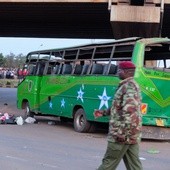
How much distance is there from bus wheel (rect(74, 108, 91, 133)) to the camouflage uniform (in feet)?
26.8

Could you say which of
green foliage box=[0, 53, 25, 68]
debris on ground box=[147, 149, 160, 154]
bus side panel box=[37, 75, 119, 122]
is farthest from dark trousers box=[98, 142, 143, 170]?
green foliage box=[0, 53, 25, 68]

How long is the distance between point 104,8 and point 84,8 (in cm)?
129

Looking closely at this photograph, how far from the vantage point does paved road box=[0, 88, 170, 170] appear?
9273 mm

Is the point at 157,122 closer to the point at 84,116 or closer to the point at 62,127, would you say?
the point at 84,116

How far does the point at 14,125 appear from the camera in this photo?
17000mm

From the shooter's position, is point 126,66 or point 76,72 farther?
point 76,72

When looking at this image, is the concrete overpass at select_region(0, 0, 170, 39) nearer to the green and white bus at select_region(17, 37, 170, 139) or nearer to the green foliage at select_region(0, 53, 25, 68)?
the green and white bus at select_region(17, 37, 170, 139)

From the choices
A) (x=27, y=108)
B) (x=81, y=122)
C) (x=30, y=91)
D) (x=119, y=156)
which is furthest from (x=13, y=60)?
(x=119, y=156)

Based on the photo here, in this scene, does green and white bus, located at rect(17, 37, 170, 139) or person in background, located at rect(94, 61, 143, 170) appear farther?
Result: green and white bus, located at rect(17, 37, 170, 139)

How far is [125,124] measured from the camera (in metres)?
6.60

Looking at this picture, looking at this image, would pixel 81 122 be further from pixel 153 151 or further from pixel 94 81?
pixel 153 151

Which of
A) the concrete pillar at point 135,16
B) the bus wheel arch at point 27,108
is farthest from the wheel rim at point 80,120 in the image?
the concrete pillar at point 135,16

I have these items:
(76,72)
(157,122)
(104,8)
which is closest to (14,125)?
(76,72)

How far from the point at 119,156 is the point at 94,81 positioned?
782 cm
